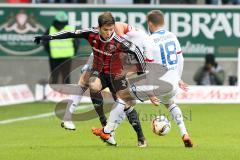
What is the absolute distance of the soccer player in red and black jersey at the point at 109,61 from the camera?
1389 cm

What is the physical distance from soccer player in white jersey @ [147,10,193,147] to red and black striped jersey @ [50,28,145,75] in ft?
1.83

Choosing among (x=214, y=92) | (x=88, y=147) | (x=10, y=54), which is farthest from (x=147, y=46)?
(x=10, y=54)

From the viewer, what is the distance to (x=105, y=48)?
14.2m

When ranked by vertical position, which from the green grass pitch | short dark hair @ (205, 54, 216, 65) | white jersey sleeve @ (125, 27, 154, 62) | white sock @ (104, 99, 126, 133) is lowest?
short dark hair @ (205, 54, 216, 65)

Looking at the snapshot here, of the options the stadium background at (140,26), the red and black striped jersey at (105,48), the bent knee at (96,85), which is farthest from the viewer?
the stadium background at (140,26)

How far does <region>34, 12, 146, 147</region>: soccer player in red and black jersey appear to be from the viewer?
13.9 metres

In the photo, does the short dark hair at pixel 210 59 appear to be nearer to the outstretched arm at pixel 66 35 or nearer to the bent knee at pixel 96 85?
the bent knee at pixel 96 85

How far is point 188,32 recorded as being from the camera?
1029 inches

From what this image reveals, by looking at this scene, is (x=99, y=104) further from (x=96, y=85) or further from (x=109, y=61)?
(x=109, y=61)

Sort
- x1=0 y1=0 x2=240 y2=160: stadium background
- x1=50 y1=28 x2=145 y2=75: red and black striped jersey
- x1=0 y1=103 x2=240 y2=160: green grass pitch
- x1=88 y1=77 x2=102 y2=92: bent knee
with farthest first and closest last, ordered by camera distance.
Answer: x1=0 y1=0 x2=240 y2=160: stadium background, x1=88 y1=77 x2=102 y2=92: bent knee, x1=50 y1=28 x2=145 y2=75: red and black striped jersey, x1=0 y1=103 x2=240 y2=160: green grass pitch

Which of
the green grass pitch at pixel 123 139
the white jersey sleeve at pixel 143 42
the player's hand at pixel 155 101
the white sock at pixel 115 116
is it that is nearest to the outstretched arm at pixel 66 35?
the white jersey sleeve at pixel 143 42

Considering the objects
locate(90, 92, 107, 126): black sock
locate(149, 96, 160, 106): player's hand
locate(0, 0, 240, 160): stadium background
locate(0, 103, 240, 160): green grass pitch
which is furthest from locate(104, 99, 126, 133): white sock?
locate(0, 0, 240, 160): stadium background

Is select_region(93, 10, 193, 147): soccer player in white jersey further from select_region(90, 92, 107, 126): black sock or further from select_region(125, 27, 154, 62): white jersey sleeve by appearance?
select_region(90, 92, 107, 126): black sock

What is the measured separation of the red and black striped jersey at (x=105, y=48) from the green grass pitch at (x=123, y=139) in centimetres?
126
